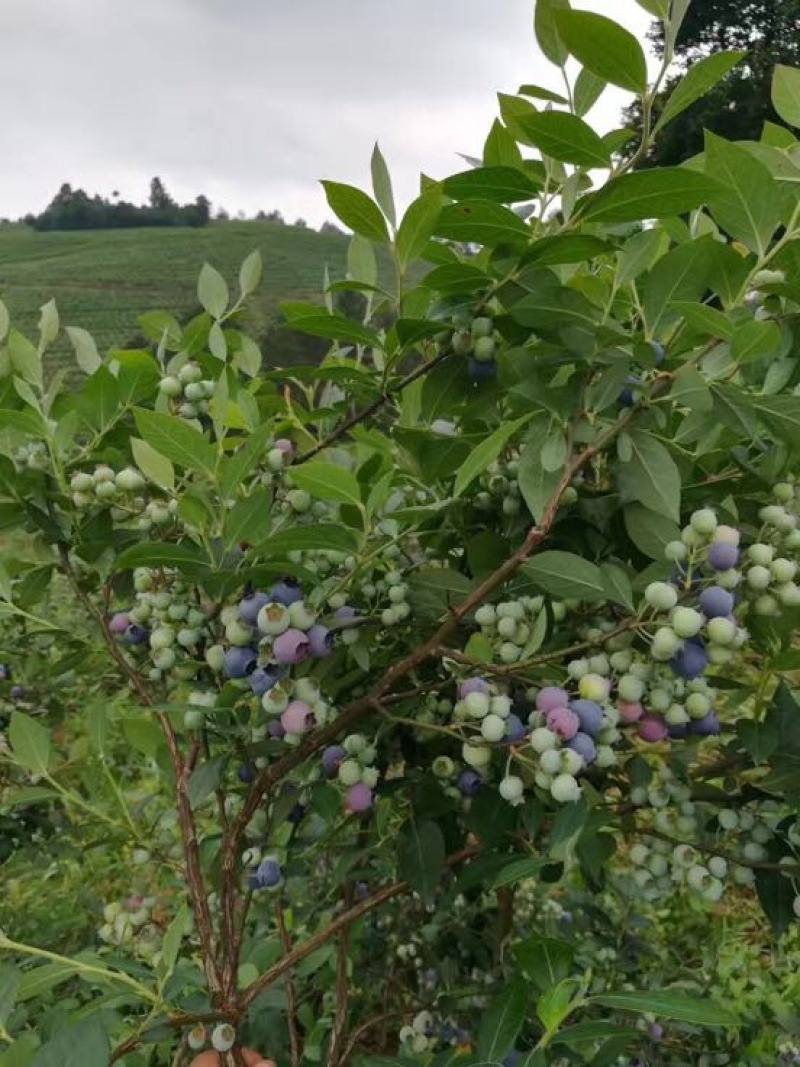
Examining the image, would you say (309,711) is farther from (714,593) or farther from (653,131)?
(653,131)

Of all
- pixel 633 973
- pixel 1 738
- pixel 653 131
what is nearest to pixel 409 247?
pixel 653 131

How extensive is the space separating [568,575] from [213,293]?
1.98ft

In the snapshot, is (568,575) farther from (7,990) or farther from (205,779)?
(7,990)

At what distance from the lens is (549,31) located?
0.64 metres

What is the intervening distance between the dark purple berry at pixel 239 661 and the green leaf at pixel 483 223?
1.18 feet

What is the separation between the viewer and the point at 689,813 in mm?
841

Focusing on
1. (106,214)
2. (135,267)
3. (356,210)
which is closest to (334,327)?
(356,210)

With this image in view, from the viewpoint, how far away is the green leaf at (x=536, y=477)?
0.64m

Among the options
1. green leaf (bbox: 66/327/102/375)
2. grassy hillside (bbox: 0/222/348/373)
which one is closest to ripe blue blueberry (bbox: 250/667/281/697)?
green leaf (bbox: 66/327/102/375)

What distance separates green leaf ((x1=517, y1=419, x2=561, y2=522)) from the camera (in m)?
0.64

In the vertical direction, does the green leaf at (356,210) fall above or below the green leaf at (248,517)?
above

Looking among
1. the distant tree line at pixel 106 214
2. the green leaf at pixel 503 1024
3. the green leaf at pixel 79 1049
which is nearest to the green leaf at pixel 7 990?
the green leaf at pixel 79 1049

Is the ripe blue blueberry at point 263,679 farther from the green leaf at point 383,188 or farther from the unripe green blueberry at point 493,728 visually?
the green leaf at point 383,188

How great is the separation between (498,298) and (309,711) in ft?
1.20
